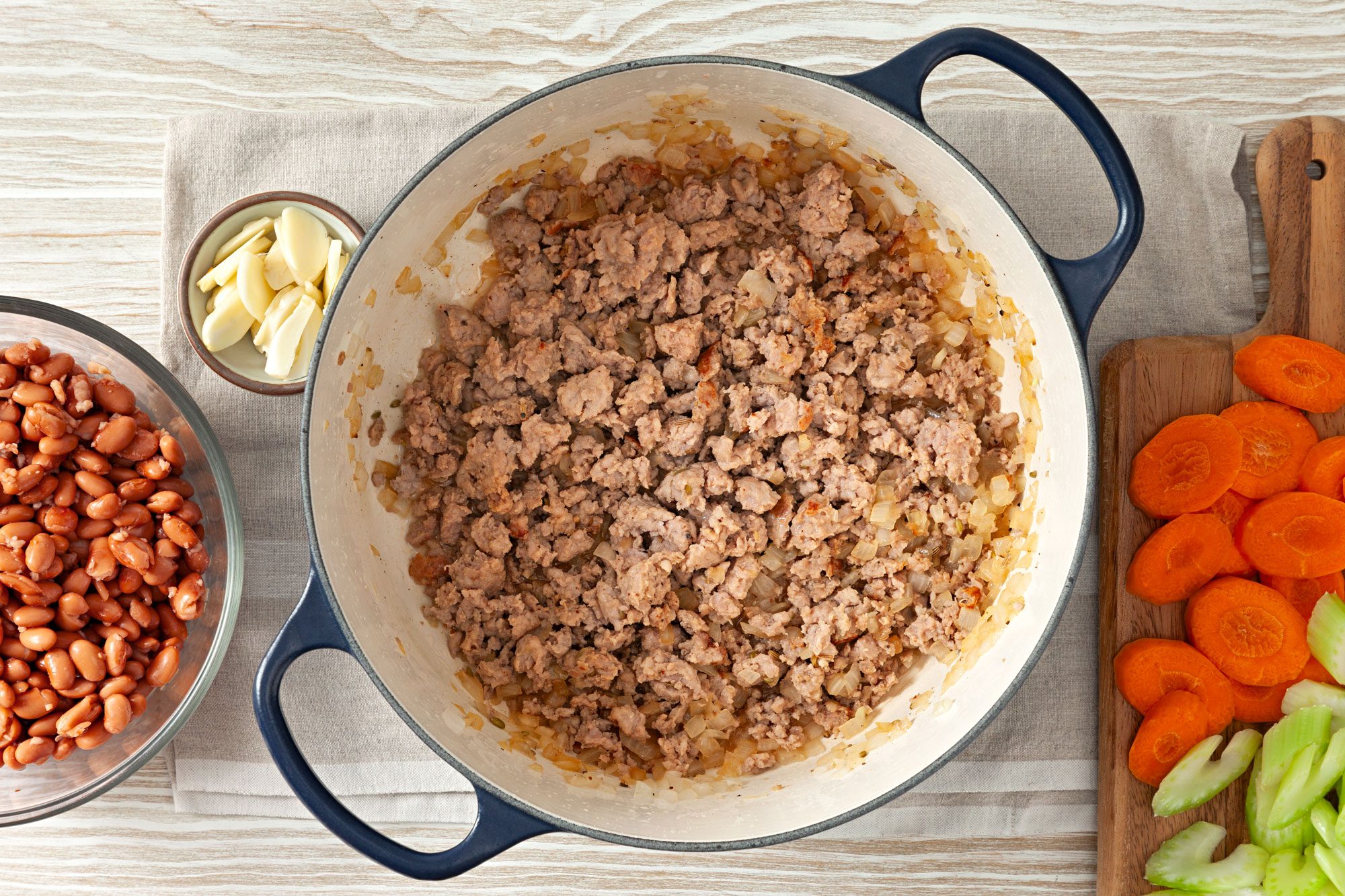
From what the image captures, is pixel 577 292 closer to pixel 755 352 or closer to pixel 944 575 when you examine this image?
pixel 755 352

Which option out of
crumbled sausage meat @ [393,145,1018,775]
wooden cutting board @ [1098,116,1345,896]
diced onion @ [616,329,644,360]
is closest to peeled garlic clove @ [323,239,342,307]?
crumbled sausage meat @ [393,145,1018,775]

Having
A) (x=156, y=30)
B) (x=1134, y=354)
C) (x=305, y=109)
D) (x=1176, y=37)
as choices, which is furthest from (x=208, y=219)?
(x=1176, y=37)

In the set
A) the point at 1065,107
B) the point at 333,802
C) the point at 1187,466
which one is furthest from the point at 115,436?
the point at 1187,466

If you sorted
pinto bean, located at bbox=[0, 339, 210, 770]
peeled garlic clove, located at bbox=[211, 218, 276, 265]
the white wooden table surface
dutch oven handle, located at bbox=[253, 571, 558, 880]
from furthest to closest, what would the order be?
the white wooden table surface
peeled garlic clove, located at bbox=[211, 218, 276, 265]
pinto bean, located at bbox=[0, 339, 210, 770]
dutch oven handle, located at bbox=[253, 571, 558, 880]

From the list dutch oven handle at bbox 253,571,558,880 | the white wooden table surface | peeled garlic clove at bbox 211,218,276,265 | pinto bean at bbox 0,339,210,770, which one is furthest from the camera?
the white wooden table surface

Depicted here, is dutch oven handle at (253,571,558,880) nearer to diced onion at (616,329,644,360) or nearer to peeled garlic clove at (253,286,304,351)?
peeled garlic clove at (253,286,304,351)

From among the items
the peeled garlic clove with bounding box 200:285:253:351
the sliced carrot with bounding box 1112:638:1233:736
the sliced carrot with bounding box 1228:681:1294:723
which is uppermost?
the peeled garlic clove with bounding box 200:285:253:351

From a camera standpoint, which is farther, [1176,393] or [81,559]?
[1176,393]

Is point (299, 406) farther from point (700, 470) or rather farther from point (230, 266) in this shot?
point (700, 470)
